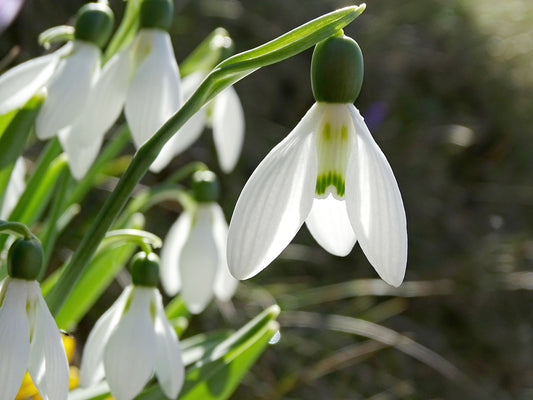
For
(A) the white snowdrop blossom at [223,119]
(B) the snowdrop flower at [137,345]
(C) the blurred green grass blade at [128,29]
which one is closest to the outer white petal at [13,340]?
(B) the snowdrop flower at [137,345]

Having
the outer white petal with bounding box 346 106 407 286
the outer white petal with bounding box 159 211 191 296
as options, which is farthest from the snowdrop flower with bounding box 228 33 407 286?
the outer white petal with bounding box 159 211 191 296

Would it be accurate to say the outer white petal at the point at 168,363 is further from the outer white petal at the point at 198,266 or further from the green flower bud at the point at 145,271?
the outer white petal at the point at 198,266

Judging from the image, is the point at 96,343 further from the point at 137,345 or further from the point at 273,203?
the point at 273,203

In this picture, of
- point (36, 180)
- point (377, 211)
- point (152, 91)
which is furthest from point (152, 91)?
point (377, 211)

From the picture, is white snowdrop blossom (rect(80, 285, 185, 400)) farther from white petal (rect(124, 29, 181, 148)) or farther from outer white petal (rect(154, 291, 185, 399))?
white petal (rect(124, 29, 181, 148))

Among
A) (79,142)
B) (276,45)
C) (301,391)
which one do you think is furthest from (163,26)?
(301,391)

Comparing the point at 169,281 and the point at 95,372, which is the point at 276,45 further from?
the point at 169,281
